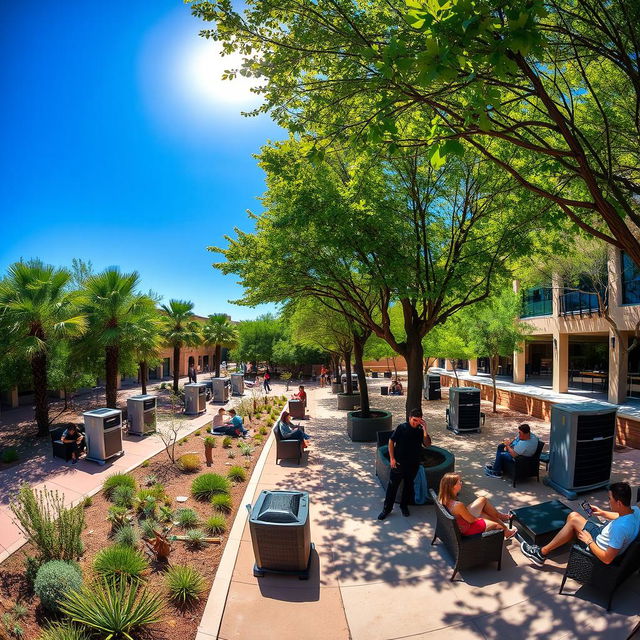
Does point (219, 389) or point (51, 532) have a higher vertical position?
point (51, 532)

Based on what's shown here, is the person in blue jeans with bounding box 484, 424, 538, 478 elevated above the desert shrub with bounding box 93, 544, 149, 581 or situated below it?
above

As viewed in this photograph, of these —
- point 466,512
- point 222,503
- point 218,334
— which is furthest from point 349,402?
point 218,334

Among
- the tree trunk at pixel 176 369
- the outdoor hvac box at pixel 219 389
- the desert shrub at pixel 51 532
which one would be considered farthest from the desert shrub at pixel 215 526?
the tree trunk at pixel 176 369

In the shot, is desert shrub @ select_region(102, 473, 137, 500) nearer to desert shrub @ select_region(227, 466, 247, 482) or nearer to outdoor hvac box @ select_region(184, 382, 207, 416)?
desert shrub @ select_region(227, 466, 247, 482)

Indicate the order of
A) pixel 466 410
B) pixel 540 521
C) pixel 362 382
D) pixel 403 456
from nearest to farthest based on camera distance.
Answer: pixel 540 521 < pixel 403 456 < pixel 466 410 < pixel 362 382

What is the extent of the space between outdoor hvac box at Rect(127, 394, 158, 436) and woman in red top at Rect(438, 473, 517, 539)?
1023 cm

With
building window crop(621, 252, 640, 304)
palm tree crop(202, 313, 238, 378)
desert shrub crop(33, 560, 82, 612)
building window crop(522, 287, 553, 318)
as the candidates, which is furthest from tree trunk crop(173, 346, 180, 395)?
building window crop(621, 252, 640, 304)

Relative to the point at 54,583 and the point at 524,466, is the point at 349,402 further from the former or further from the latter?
the point at 54,583

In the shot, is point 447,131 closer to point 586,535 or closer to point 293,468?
point 586,535

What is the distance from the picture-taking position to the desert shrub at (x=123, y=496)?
6.35 metres

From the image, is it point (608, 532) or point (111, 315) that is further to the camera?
point (111, 315)

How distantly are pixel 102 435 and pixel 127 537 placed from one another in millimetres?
5045

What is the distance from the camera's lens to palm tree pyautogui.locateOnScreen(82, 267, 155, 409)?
13.3 metres

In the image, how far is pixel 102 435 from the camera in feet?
30.3
